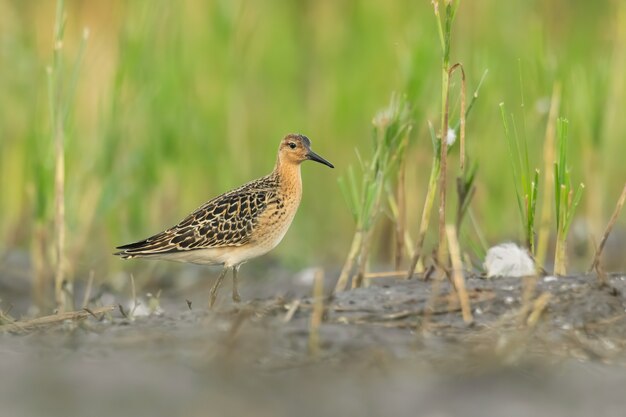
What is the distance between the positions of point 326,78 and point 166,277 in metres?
3.18

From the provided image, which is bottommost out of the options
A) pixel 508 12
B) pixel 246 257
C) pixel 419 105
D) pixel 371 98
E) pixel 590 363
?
pixel 590 363

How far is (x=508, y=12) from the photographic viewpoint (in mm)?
11000

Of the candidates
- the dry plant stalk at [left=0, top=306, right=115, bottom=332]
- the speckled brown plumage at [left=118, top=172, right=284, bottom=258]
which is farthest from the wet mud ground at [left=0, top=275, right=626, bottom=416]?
the speckled brown plumage at [left=118, top=172, right=284, bottom=258]

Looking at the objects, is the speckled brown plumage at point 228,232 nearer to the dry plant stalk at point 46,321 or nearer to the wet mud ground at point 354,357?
the wet mud ground at point 354,357

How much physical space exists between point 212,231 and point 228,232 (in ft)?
0.32

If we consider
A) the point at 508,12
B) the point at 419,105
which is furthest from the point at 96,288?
the point at 508,12

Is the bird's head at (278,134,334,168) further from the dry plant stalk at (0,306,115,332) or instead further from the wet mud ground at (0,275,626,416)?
the dry plant stalk at (0,306,115,332)

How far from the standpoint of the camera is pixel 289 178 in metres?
7.58

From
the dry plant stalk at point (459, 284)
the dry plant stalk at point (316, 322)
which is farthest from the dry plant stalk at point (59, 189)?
the dry plant stalk at point (459, 284)

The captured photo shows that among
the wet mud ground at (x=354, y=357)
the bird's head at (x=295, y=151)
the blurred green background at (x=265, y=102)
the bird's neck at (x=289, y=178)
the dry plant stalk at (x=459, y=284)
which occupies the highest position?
the blurred green background at (x=265, y=102)

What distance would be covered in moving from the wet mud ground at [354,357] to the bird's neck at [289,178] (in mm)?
1490

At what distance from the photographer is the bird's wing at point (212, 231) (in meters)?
7.21

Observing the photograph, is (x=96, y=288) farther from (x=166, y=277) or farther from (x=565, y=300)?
(x=565, y=300)

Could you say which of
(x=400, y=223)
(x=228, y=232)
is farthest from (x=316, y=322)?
(x=228, y=232)
